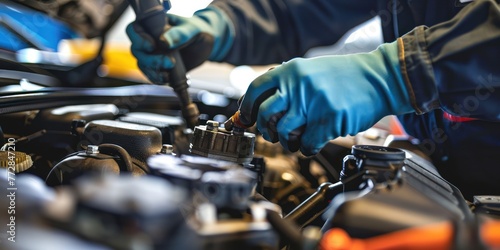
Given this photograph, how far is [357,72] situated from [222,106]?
0.74m

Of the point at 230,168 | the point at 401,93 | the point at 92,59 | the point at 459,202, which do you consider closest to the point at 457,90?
the point at 401,93

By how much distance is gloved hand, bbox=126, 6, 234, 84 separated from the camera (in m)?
1.30

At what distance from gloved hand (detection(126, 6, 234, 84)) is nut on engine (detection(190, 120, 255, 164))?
1.55 ft

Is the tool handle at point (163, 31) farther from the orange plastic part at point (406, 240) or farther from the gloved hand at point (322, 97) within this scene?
the orange plastic part at point (406, 240)

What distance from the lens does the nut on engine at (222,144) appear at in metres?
0.83

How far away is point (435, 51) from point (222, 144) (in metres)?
0.46

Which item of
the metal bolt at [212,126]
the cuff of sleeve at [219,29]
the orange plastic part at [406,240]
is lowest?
the orange plastic part at [406,240]

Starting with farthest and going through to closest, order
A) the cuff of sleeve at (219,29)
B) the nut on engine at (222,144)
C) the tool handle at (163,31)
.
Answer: the cuff of sleeve at (219,29), the tool handle at (163,31), the nut on engine at (222,144)

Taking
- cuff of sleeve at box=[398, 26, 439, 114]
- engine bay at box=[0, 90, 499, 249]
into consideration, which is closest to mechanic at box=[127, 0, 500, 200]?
cuff of sleeve at box=[398, 26, 439, 114]

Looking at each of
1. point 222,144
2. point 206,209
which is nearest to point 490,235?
point 206,209

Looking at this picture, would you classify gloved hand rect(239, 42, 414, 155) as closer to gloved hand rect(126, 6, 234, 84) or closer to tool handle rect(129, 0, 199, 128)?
tool handle rect(129, 0, 199, 128)

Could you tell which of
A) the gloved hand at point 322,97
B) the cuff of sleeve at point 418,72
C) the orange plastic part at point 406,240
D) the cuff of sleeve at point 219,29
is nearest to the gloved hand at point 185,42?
the cuff of sleeve at point 219,29

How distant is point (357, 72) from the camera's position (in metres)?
0.95

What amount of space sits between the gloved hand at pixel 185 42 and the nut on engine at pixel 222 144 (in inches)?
18.6
